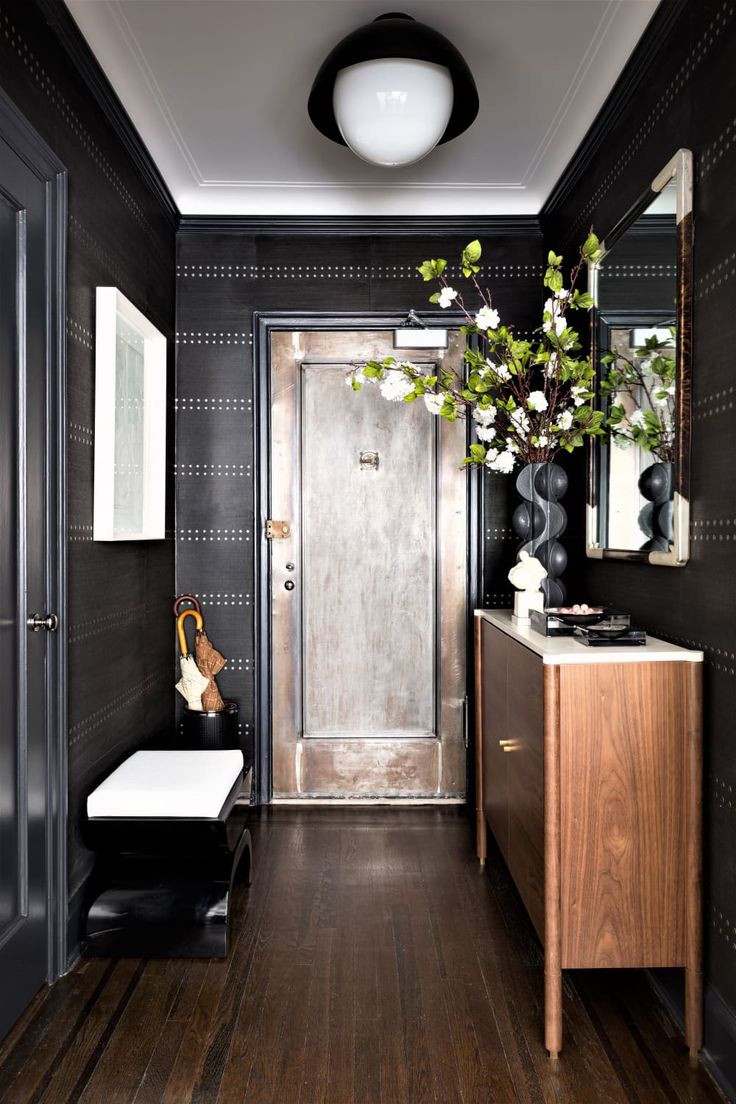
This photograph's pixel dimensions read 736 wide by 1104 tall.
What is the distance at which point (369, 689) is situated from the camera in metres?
3.55

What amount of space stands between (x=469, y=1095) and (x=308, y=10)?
2.78 metres

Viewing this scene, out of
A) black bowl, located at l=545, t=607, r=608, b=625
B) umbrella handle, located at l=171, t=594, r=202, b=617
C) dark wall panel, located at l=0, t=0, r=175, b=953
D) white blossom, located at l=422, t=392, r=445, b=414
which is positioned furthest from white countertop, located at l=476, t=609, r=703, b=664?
umbrella handle, located at l=171, t=594, r=202, b=617

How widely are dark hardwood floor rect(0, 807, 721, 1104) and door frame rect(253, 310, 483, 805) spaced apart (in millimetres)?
935

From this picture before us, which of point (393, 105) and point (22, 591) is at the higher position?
point (393, 105)

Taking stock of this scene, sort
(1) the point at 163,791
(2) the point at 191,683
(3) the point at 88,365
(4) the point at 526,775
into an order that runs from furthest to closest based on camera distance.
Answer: (2) the point at 191,683
(3) the point at 88,365
(1) the point at 163,791
(4) the point at 526,775

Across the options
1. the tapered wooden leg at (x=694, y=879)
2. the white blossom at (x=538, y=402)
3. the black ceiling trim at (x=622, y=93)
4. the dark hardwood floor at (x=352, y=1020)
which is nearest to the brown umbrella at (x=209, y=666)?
the dark hardwood floor at (x=352, y=1020)

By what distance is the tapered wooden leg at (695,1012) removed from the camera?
5.85 ft

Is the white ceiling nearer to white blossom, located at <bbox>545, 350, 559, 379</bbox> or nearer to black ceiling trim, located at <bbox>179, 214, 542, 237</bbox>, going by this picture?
black ceiling trim, located at <bbox>179, 214, 542, 237</bbox>

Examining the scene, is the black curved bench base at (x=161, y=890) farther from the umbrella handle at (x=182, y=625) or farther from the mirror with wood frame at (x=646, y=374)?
the mirror with wood frame at (x=646, y=374)

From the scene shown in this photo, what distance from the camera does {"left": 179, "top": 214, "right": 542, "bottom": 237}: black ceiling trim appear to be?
348 centimetres

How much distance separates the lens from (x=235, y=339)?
139 inches

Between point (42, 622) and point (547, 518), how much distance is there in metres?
1.57

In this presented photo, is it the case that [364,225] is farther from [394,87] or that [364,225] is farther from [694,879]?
[694,879]

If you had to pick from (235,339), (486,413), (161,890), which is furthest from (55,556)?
(235,339)
